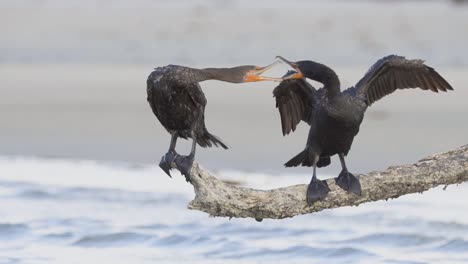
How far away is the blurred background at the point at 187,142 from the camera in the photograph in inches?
383

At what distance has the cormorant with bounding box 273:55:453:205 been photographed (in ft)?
24.5

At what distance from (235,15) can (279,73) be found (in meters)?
5.88

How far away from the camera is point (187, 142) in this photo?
41.8 ft

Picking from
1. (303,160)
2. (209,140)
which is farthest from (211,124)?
(303,160)

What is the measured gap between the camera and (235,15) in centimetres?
2298

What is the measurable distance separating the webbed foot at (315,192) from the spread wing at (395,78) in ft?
2.49

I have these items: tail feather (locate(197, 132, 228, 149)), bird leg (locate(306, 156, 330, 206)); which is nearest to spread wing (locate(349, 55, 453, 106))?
bird leg (locate(306, 156, 330, 206))

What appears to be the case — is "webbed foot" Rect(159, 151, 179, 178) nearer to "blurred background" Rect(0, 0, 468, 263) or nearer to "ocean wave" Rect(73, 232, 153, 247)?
"blurred background" Rect(0, 0, 468, 263)

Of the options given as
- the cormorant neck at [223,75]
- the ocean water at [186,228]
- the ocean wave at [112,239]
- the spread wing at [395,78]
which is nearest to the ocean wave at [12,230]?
the ocean water at [186,228]

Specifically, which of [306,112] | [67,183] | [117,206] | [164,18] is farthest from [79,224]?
[164,18]

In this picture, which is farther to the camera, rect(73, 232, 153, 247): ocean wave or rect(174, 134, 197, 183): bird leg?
rect(73, 232, 153, 247): ocean wave

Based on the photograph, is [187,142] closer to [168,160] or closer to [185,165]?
[168,160]

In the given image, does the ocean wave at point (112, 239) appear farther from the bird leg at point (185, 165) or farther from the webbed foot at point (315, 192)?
the webbed foot at point (315, 192)

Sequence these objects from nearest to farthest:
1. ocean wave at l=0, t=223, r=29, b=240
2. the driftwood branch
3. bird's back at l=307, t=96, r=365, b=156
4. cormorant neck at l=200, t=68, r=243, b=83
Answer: the driftwood branch → cormorant neck at l=200, t=68, r=243, b=83 → bird's back at l=307, t=96, r=365, b=156 → ocean wave at l=0, t=223, r=29, b=240
